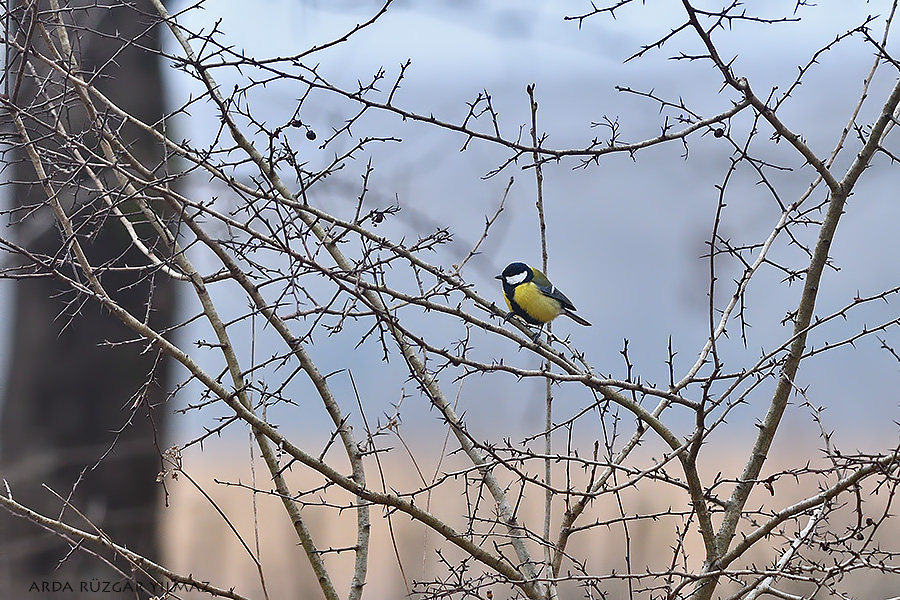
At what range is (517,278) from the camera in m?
3.25

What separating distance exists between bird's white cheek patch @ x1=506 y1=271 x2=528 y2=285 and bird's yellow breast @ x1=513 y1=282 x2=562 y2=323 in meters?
0.09

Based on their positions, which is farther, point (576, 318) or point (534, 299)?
point (576, 318)

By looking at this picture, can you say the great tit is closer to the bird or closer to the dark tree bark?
the bird

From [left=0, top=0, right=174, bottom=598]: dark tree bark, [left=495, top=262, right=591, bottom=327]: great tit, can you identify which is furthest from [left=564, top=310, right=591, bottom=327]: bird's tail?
[left=0, top=0, right=174, bottom=598]: dark tree bark

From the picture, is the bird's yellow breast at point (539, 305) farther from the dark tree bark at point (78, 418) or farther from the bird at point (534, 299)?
the dark tree bark at point (78, 418)

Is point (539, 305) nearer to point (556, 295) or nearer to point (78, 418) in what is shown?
point (556, 295)

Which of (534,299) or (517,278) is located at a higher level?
(517,278)

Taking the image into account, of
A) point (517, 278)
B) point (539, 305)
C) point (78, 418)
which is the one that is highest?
point (517, 278)

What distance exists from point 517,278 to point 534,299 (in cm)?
17

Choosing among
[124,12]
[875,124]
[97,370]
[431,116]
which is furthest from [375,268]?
[124,12]

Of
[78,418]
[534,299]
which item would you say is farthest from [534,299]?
[78,418]

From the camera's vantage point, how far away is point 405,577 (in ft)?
5.91

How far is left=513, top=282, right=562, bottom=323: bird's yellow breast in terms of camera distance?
3.09 m

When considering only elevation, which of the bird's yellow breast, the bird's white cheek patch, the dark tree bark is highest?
the bird's white cheek patch
